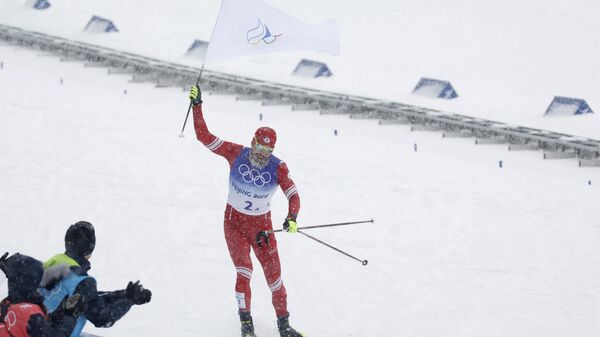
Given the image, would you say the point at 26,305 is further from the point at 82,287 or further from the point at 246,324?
the point at 246,324

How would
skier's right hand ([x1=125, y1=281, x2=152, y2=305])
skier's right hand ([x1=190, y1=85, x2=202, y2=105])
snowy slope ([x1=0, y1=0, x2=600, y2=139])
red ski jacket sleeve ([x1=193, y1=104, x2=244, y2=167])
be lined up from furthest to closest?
snowy slope ([x1=0, y1=0, x2=600, y2=139]) < red ski jacket sleeve ([x1=193, y1=104, x2=244, y2=167]) < skier's right hand ([x1=190, y1=85, x2=202, y2=105]) < skier's right hand ([x1=125, y1=281, x2=152, y2=305])

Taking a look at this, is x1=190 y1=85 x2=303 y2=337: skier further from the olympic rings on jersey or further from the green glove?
the green glove

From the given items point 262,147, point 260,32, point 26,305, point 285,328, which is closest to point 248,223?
point 262,147

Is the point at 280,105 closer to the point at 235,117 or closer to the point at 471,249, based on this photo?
the point at 235,117

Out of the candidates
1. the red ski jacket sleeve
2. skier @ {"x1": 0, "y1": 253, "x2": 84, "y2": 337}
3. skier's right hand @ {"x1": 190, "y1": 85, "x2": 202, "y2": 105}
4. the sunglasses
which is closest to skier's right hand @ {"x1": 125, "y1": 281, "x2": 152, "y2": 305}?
skier @ {"x1": 0, "y1": 253, "x2": 84, "y2": 337}

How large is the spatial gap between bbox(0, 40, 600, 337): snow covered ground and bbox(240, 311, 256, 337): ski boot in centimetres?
28

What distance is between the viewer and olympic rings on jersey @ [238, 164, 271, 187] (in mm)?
8508

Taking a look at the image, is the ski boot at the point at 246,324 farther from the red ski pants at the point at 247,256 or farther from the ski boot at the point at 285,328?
the ski boot at the point at 285,328

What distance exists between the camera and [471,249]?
37.4 feet

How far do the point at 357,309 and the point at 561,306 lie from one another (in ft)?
7.63

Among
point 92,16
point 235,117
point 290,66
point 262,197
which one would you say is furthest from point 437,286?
point 92,16

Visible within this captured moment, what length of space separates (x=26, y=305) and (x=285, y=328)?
3.48m

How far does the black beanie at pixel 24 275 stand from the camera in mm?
5434

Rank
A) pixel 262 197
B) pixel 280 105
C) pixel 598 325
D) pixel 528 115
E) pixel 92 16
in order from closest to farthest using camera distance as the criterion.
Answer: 1. pixel 262 197
2. pixel 598 325
3. pixel 280 105
4. pixel 528 115
5. pixel 92 16
